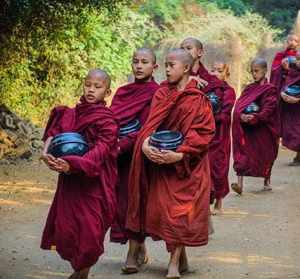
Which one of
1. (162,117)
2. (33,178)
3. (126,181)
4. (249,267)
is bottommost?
(33,178)

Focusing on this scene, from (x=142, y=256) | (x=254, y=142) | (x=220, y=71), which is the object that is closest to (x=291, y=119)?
(x=254, y=142)

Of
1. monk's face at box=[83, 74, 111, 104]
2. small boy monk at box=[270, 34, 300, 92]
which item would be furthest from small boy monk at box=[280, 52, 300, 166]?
monk's face at box=[83, 74, 111, 104]

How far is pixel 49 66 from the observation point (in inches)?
630

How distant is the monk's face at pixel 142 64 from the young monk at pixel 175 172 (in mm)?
242

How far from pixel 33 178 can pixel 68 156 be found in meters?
5.85

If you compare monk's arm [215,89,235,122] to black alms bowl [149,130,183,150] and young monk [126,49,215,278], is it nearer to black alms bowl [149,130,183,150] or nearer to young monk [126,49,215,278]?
young monk [126,49,215,278]

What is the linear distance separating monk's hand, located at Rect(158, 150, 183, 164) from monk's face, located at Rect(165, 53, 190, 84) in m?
0.62

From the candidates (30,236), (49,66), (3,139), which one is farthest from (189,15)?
(30,236)

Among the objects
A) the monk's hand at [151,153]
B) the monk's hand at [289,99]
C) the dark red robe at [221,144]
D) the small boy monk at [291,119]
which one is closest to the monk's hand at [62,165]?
the monk's hand at [151,153]

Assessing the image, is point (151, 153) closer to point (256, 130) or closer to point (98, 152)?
point (98, 152)

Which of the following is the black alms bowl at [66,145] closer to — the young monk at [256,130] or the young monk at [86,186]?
the young monk at [86,186]

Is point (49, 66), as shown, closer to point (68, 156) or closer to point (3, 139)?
point (3, 139)

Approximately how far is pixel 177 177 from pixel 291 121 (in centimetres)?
658

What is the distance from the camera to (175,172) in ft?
19.7
